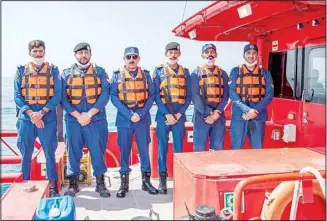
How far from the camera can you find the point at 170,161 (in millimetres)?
5562

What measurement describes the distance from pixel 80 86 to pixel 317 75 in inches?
121

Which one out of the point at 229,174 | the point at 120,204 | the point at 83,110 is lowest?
the point at 120,204

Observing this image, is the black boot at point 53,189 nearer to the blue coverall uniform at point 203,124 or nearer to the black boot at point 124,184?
the black boot at point 124,184

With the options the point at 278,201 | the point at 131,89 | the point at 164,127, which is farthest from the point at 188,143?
the point at 278,201

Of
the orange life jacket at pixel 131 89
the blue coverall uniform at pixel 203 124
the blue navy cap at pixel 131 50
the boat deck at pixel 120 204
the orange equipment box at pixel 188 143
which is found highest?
the blue navy cap at pixel 131 50

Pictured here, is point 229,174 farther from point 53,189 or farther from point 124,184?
point 53,189

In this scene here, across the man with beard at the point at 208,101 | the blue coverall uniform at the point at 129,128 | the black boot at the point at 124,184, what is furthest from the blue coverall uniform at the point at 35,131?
the man with beard at the point at 208,101

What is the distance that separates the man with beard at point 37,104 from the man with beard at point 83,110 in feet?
0.60

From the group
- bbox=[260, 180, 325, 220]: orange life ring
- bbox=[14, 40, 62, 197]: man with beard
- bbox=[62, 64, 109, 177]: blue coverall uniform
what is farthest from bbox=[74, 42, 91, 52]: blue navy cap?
bbox=[260, 180, 325, 220]: orange life ring

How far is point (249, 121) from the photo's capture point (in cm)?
495

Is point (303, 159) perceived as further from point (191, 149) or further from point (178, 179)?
point (191, 149)

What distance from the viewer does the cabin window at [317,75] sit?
14.9ft

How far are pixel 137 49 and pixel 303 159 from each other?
242 cm

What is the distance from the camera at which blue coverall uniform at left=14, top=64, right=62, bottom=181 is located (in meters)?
4.44
